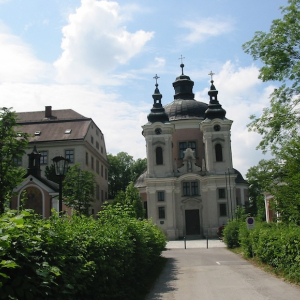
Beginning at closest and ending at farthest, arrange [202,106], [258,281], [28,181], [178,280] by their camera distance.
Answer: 1. [258,281]
2. [178,280]
3. [28,181]
4. [202,106]

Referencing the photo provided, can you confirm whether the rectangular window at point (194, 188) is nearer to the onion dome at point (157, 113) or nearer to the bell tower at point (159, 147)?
the bell tower at point (159, 147)

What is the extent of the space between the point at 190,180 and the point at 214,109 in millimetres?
8831

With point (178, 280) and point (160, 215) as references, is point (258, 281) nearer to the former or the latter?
point (178, 280)

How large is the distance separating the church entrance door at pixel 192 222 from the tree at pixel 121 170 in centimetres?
3067

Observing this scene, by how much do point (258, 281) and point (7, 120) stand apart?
22.1 m

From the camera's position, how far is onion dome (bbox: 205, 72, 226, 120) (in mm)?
48188

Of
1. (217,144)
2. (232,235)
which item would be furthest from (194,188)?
(232,235)

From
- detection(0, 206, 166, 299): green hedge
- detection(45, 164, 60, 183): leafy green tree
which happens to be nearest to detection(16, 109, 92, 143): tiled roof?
detection(45, 164, 60, 183): leafy green tree

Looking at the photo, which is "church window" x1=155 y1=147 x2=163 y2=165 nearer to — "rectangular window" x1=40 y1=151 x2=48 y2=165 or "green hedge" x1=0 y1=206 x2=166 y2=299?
"rectangular window" x1=40 y1=151 x2=48 y2=165

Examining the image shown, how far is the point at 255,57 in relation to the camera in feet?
66.2

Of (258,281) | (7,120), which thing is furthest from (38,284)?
(7,120)

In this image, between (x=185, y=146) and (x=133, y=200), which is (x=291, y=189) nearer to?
(x=133, y=200)

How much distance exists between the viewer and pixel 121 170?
260 ft

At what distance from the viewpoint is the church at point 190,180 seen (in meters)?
46.2
